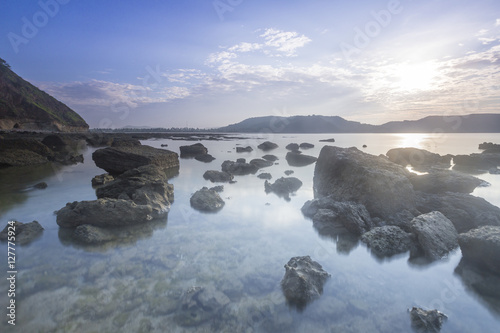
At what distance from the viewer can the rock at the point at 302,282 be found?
496cm

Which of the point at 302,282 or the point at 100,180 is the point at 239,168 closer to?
the point at 100,180

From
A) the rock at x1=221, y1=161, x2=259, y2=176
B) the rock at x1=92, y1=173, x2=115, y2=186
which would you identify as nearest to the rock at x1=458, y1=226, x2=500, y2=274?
the rock at x1=221, y1=161, x2=259, y2=176

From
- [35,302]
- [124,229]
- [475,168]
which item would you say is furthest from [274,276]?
[475,168]

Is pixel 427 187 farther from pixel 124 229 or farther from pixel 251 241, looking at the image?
pixel 124 229

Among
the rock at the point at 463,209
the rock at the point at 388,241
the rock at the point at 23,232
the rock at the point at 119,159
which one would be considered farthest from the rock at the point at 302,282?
the rock at the point at 119,159

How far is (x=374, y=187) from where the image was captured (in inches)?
381

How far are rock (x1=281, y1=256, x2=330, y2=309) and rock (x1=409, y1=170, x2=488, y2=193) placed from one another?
8.70 metres

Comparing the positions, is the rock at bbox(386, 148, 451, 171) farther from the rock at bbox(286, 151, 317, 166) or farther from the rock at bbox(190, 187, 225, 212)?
the rock at bbox(190, 187, 225, 212)

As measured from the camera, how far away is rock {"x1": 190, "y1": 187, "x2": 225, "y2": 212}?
10.6 m

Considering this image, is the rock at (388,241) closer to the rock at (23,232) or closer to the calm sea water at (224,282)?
the calm sea water at (224,282)

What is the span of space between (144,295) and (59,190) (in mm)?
11760

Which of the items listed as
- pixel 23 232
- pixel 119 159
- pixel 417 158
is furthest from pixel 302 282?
pixel 417 158

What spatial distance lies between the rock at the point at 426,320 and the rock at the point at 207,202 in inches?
298

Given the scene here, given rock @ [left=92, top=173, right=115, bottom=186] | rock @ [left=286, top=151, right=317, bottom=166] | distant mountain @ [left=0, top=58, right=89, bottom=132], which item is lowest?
rock @ [left=286, top=151, right=317, bottom=166]
